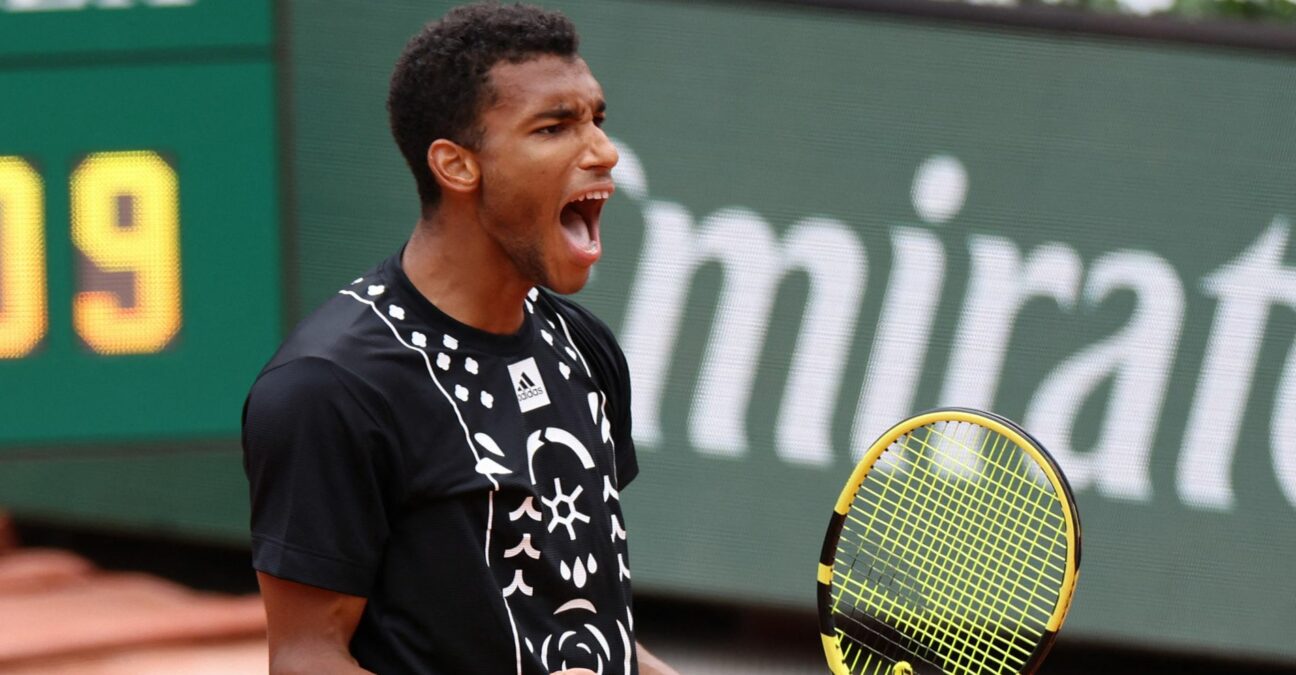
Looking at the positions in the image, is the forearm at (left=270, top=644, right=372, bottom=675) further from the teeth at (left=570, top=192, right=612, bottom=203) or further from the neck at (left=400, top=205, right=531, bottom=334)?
the teeth at (left=570, top=192, right=612, bottom=203)

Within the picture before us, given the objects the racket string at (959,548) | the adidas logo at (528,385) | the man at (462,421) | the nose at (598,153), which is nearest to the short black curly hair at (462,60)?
the man at (462,421)

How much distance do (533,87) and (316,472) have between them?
515mm

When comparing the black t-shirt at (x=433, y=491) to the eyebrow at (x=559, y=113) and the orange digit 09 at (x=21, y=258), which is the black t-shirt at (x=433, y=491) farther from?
the orange digit 09 at (x=21, y=258)

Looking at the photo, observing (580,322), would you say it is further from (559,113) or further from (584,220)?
(559,113)

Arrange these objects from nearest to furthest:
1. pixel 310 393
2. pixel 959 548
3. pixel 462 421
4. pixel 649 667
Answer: pixel 310 393 < pixel 462 421 < pixel 649 667 < pixel 959 548

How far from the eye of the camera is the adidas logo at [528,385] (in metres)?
2.01

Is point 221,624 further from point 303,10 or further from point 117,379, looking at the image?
point 303,10

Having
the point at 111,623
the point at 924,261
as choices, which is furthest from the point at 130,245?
the point at 924,261

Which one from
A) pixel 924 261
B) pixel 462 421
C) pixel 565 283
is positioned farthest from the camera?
pixel 924 261

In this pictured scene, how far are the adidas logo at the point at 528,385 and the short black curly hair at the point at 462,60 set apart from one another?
22 centimetres

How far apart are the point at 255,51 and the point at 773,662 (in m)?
2.47

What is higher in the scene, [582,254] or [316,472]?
[582,254]

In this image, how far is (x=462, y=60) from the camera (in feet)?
6.57

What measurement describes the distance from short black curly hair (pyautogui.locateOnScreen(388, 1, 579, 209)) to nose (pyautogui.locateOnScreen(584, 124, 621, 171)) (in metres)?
0.11
